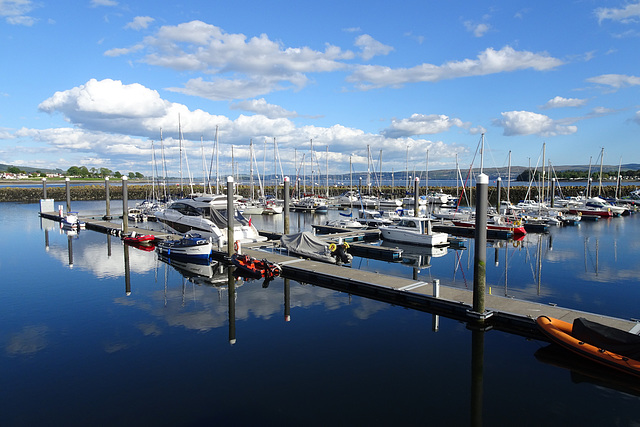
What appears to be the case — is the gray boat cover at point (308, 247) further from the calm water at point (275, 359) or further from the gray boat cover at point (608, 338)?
the gray boat cover at point (608, 338)

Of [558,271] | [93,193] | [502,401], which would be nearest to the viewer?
[502,401]

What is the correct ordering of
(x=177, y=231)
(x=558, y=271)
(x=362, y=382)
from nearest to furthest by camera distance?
(x=362, y=382), (x=558, y=271), (x=177, y=231)

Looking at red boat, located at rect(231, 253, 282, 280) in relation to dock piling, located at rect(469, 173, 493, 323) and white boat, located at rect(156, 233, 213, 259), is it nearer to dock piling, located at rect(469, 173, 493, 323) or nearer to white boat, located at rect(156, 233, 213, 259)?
white boat, located at rect(156, 233, 213, 259)

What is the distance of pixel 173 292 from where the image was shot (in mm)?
18906

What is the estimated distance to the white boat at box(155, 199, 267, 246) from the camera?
28.2 m

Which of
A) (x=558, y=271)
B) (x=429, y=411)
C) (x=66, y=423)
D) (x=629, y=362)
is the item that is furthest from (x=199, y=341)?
(x=558, y=271)

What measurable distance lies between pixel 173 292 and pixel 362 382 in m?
11.4

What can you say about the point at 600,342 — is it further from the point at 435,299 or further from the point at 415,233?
the point at 415,233

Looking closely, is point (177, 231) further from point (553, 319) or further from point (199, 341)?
point (553, 319)

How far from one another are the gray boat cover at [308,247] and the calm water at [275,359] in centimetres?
450

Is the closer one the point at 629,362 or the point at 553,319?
the point at 629,362

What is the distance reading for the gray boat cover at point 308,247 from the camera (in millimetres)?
24770

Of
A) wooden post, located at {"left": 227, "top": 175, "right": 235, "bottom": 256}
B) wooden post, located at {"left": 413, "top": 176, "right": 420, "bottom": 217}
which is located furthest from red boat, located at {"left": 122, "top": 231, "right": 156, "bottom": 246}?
wooden post, located at {"left": 413, "top": 176, "right": 420, "bottom": 217}

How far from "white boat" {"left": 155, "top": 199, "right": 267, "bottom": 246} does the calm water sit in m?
6.64
